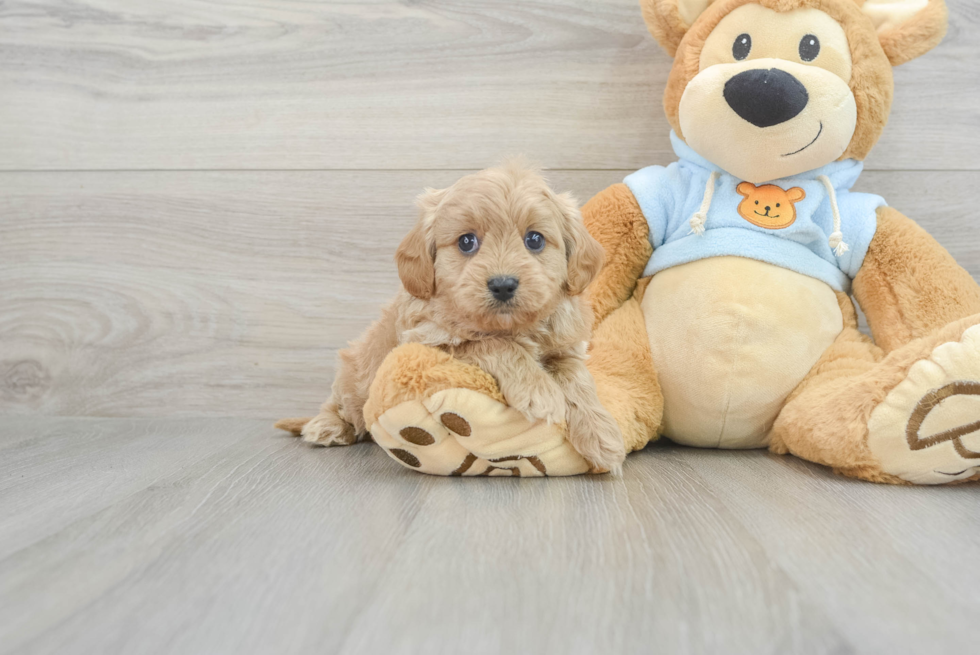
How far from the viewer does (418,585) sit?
705 mm

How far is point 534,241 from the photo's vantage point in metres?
1.04

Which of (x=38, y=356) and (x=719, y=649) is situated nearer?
(x=719, y=649)

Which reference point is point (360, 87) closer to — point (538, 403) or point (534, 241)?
point (534, 241)

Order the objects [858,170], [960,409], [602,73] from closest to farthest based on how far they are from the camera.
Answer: [960,409], [858,170], [602,73]

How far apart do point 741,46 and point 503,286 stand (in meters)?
0.67

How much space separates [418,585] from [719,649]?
11.7 inches

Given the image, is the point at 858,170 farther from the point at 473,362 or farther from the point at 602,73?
the point at 473,362

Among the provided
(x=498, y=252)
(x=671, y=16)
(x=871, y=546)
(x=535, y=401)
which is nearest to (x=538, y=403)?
(x=535, y=401)

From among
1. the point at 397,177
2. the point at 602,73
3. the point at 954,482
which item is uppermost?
the point at 602,73

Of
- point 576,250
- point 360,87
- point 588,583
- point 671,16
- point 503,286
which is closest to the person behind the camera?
point 588,583

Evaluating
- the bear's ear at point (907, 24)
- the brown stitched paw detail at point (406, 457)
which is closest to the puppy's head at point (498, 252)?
the brown stitched paw detail at point (406, 457)

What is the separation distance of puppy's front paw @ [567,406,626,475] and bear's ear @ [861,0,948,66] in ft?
2.85

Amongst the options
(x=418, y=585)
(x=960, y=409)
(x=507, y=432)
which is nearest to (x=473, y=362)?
(x=507, y=432)

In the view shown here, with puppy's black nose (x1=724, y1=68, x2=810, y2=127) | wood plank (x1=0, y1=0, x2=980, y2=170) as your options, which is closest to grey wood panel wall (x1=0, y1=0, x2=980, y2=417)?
Result: wood plank (x1=0, y1=0, x2=980, y2=170)
